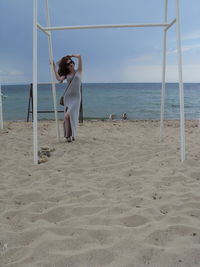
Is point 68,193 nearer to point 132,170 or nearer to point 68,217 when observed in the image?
point 68,217

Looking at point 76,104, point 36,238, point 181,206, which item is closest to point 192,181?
point 181,206

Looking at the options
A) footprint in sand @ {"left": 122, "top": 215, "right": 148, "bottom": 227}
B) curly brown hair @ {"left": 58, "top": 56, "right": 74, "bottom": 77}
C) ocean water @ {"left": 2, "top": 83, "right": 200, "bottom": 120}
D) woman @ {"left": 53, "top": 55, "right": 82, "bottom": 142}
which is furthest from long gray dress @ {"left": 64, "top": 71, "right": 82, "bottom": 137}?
footprint in sand @ {"left": 122, "top": 215, "right": 148, "bottom": 227}

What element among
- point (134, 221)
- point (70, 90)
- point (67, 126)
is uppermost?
point (70, 90)

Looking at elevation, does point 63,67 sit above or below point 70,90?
above

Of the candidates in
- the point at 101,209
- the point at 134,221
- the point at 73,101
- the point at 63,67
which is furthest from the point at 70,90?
the point at 134,221

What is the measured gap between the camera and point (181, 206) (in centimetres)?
260

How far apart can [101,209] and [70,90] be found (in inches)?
140

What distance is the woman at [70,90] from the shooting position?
561 centimetres

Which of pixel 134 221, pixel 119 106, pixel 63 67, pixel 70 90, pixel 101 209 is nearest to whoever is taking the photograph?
pixel 134 221

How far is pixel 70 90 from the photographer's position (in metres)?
5.81

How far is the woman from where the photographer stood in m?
5.61

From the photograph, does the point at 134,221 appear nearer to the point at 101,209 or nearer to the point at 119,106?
the point at 101,209

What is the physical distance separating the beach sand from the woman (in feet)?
3.50

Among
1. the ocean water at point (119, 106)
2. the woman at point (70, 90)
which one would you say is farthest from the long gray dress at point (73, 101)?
the ocean water at point (119, 106)
